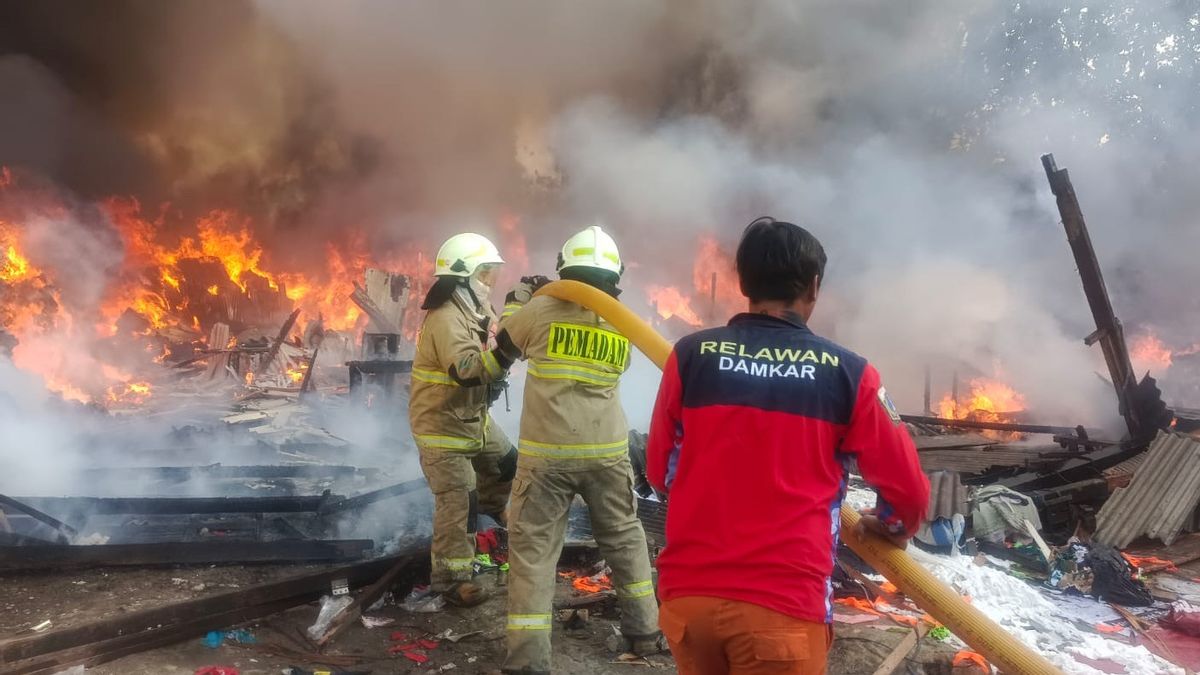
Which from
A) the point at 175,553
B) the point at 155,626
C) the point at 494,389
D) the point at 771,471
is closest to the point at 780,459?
the point at 771,471

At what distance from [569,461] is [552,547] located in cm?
43

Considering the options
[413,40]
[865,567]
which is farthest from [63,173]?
[865,567]

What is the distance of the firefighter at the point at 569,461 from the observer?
3.28 m

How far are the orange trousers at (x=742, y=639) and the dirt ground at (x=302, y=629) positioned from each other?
6.41 ft

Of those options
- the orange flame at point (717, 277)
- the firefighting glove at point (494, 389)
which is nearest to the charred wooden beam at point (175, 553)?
the firefighting glove at point (494, 389)

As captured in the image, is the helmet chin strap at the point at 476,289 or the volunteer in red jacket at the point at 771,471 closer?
the volunteer in red jacket at the point at 771,471

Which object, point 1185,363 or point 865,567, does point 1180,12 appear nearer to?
point 1185,363

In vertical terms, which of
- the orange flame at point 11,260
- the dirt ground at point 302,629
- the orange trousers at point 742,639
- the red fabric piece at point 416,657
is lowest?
the red fabric piece at point 416,657

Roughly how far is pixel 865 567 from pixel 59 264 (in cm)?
2102

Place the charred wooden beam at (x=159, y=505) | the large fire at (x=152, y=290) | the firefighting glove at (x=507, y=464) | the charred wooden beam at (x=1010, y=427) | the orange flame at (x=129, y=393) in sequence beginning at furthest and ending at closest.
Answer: the large fire at (x=152, y=290) < the orange flame at (x=129, y=393) < the charred wooden beam at (x=1010, y=427) < the firefighting glove at (x=507, y=464) < the charred wooden beam at (x=159, y=505)

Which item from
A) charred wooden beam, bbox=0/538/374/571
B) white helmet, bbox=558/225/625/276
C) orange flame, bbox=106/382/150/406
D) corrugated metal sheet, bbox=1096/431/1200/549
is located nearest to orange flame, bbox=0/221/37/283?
orange flame, bbox=106/382/150/406

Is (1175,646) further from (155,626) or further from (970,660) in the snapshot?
(155,626)

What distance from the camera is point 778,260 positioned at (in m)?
1.74

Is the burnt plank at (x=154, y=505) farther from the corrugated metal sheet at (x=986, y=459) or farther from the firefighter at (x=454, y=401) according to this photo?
the corrugated metal sheet at (x=986, y=459)
